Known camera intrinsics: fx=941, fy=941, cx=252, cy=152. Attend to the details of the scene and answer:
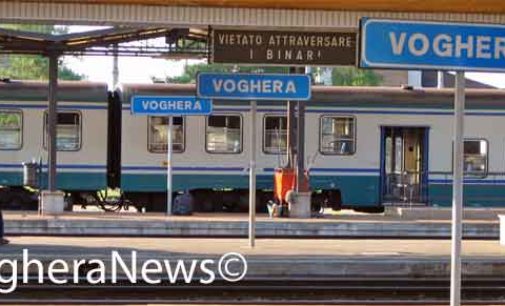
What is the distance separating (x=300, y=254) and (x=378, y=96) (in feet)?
33.7


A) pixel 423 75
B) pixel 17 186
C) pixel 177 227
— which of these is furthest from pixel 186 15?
pixel 423 75

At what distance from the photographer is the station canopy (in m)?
14.3

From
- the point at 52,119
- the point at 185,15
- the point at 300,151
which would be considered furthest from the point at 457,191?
the point at 52,119

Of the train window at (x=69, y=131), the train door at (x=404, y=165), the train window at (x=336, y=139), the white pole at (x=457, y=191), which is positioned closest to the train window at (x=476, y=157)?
the train door at (x=404, y=165)

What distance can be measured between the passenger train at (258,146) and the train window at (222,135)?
0.08 ft

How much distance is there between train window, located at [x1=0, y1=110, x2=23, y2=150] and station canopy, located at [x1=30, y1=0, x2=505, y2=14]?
8.06 m

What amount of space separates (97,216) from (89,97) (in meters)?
3.77

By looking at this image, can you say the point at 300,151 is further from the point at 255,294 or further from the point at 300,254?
the point at 255,294

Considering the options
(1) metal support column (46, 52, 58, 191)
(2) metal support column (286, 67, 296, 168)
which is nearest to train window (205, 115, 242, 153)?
(2) metal support column (286, 67, 296, 168)

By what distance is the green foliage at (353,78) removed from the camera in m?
67.1

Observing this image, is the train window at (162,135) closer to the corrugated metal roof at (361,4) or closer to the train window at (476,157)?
the train window at (476,157)

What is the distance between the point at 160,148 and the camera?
22.6m

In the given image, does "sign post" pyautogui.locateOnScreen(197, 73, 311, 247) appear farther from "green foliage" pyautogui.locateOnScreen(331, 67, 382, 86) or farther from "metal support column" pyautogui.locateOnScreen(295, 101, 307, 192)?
"green foliage" pyautogui.locateOnScreen(331, 67, 382, 86)

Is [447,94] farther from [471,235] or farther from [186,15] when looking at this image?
[186,15]
